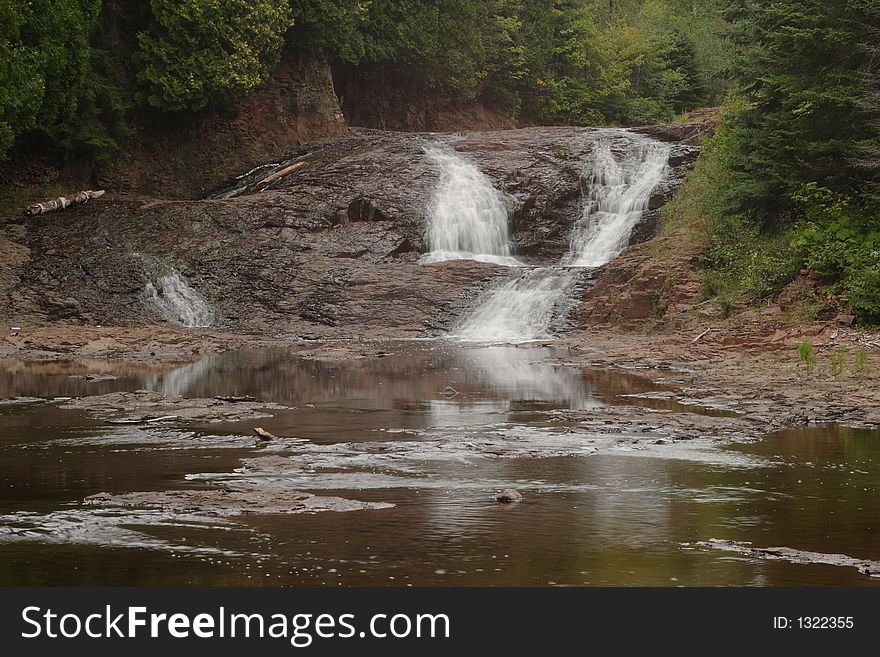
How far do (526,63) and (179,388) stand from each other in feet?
135

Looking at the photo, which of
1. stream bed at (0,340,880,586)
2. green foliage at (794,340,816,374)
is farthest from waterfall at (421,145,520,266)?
stream bed at (0,340,880,586)

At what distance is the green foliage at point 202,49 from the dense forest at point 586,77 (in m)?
0.07

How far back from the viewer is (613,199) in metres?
35.1

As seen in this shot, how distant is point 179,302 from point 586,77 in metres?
33.9

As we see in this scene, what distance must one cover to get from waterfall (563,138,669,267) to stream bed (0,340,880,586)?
18037mm

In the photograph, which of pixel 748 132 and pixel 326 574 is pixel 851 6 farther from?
pixel 326 574

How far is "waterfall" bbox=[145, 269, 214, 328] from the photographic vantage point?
2844 cm

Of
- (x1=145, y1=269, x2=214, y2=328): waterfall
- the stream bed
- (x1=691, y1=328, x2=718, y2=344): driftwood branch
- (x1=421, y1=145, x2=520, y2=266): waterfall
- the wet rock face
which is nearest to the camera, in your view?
the stream bed

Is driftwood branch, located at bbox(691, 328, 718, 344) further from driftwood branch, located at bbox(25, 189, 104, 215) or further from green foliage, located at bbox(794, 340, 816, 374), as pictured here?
driftwood branch, located at bbox(25, 189, 104, 215)

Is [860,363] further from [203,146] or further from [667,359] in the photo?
[203,146]

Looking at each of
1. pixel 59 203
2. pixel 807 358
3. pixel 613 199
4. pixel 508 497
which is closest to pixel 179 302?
pixel 59 203

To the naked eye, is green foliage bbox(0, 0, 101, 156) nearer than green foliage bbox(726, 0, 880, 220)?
No

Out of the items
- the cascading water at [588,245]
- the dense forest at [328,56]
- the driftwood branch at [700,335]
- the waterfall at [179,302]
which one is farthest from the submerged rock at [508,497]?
the waterfall at [179,302]

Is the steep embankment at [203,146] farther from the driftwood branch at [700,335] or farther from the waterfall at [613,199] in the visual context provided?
the driftwood branch at [700,335]
